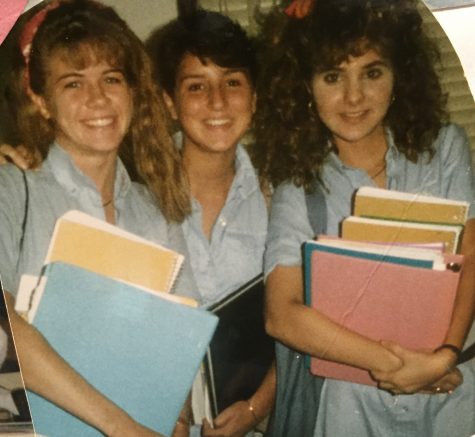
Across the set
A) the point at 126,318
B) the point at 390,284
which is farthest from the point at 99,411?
the point at 390,284

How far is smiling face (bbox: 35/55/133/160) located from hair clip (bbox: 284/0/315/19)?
0.67 ft

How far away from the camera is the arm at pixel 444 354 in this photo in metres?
0.84

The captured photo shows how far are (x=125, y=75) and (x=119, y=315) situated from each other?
0.89ft

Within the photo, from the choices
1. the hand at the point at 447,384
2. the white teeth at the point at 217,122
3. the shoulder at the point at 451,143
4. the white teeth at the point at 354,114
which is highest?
the white teeth at the point at 354,114

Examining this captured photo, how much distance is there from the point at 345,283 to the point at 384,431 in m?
0.21

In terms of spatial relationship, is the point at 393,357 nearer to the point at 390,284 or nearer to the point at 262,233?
the point at 390,284

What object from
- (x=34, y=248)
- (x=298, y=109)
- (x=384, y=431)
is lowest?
(x=384, y=431)

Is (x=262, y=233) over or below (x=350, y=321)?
over

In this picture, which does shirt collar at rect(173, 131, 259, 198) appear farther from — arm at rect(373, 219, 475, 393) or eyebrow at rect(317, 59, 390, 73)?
arm at rect(373, 219, 475, 393)

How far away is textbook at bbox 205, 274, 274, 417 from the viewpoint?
0.83 m

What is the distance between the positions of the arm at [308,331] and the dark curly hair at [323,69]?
4.9 inches

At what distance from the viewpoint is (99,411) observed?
2.70ft

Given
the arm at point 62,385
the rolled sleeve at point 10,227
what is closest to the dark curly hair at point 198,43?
the rolled sleeve at point 10,227

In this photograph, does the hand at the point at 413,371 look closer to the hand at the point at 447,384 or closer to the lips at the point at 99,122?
the hand at the point at 447,384
